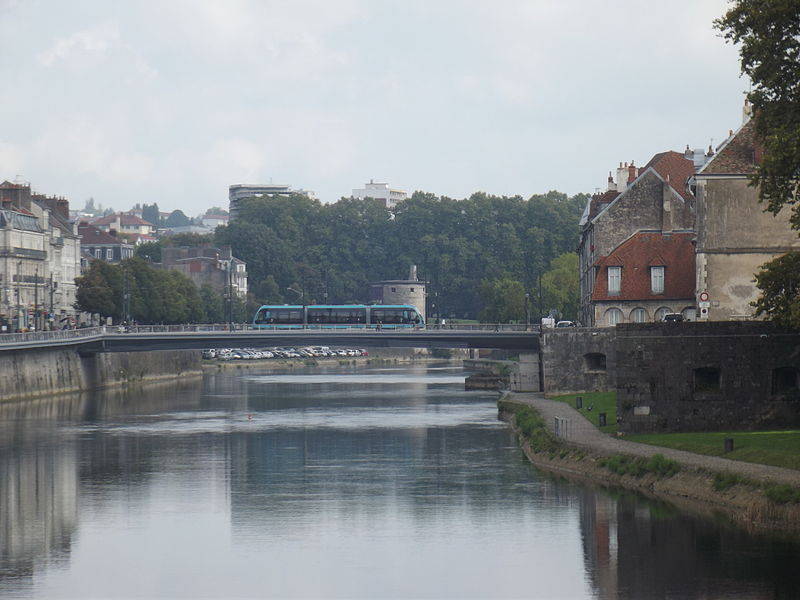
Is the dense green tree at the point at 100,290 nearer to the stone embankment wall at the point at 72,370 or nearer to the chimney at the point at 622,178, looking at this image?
the stone embankment wall at the point at 72,370

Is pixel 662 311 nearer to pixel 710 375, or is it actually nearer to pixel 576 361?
pixel 576 361

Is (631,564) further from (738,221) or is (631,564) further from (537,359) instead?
(537,359)

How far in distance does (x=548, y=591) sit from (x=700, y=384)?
896 inches

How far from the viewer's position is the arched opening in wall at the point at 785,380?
62.7 meters

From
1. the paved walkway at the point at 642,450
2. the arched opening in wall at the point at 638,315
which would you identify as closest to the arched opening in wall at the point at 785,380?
the paved walkway at the point at 642,450

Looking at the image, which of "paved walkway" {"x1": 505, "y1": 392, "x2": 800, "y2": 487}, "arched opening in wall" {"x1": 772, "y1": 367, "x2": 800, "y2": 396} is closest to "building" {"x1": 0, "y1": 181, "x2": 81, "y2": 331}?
"paved walkway" {"x1": 505, "y1": 392, "x2": 800, "y2": 487}

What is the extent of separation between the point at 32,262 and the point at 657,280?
80.7 metres

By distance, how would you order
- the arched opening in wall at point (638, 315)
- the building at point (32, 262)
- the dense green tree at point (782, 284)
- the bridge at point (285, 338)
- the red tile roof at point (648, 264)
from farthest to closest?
the building at point (32, 262), the bridge at point (285, 338), the arched opening in wall at point (638, 315), the red tile roof at point (648, 264), the dense green tree at point (782, 284)

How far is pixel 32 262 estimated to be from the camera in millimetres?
156250

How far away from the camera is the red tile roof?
92938 mm

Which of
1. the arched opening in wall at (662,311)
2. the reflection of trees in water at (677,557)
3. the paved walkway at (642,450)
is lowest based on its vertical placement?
the reflection of trees in water at (677,557)

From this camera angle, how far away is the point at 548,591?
Result: 4262 centimetres

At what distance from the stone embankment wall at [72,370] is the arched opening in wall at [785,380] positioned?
63.0 m

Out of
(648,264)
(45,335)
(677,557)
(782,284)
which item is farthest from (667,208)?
(677,557)
